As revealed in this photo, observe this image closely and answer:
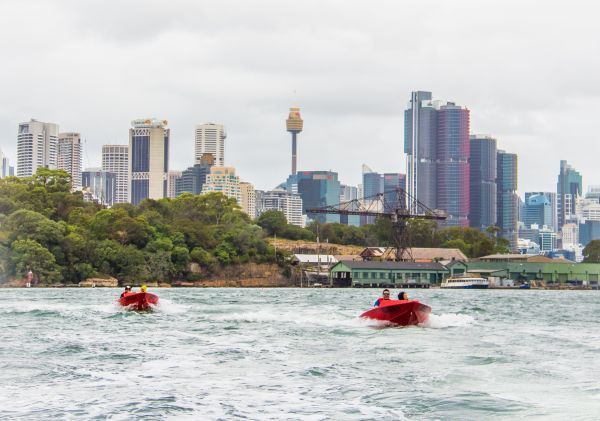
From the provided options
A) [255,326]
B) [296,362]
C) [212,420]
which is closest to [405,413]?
[212,420]

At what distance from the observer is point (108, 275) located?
140 meters

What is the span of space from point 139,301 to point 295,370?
1203 inches

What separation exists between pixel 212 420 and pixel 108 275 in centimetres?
11861

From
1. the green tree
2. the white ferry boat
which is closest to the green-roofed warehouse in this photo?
the white ferry boat

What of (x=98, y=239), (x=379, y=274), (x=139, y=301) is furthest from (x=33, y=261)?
(x=139, y=301)

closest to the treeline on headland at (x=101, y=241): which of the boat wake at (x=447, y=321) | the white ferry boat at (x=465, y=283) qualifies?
the white ferry boat at (x=465, y=283)

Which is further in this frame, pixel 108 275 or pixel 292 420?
pixel 108 275

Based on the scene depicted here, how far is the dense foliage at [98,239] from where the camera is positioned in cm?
13325

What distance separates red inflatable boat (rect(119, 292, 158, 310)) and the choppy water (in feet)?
27.2

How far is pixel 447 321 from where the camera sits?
175 ft

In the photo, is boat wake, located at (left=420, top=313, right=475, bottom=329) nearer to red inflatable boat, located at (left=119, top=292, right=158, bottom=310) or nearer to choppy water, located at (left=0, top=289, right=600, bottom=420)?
choppy water, located at (left=0, top=289, right=600, bottom=420)

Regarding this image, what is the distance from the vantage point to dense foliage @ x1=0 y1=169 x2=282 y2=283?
133250mm

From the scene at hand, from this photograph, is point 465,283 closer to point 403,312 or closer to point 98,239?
point 98,239

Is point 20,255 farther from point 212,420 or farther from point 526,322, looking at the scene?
point 212,420
